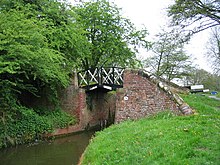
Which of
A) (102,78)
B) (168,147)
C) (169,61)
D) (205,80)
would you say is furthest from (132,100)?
(205,80)

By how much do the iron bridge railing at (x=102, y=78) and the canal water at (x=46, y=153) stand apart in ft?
13.5

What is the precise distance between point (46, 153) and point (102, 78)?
6.80 m

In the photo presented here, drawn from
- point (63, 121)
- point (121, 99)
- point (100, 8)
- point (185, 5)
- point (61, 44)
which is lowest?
point (63, 121)

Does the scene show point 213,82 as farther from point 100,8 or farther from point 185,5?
point 185,5

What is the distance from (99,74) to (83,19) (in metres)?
5.61

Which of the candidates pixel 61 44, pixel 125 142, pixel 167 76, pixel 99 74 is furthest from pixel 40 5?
pixel 167 76

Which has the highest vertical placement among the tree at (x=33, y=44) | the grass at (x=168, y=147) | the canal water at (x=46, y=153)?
the tree at (x=33, y=44)

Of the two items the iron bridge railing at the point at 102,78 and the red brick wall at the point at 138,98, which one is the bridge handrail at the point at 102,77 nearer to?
the iron bridge railing at the point at 102,78

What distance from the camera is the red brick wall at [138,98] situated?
41.8ft

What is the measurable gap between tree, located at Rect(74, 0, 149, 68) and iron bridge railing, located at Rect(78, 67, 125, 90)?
9.51 ft

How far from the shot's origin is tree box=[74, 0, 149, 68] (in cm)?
2009

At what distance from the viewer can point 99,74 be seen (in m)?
16.5

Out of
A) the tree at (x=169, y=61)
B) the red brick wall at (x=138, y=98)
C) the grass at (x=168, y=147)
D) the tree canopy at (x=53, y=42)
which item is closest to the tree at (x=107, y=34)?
the tree canopy at (x=53, y=42)

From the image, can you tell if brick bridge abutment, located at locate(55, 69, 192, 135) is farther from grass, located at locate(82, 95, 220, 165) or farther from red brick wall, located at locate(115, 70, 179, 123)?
grass, located at locate(82, 95, 220, 165)
